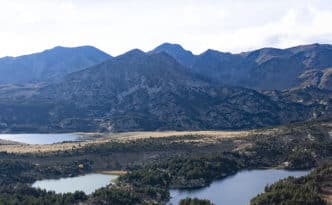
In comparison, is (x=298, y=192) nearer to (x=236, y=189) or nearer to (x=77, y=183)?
(x=236, y=189)

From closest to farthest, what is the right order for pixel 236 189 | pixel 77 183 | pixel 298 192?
pixel 298 192
pixel 236 189
pixel 77 183

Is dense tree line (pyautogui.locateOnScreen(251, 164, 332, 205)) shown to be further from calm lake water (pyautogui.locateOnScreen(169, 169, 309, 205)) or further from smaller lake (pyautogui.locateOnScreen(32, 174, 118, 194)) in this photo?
smaller lake (pyautogui.locateOnScreen(32, 174, 118, 194))

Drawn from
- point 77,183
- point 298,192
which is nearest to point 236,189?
point 298,192

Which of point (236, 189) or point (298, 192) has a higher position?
point (298, 192)

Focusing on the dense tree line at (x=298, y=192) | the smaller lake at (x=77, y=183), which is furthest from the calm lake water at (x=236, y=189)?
the smaller lake at (x=77, y=183)

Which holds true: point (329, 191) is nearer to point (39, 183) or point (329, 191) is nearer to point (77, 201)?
point (77, 201)

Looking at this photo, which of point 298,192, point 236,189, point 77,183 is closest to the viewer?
point 298,192

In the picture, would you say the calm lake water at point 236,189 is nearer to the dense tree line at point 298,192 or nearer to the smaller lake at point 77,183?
the dense tree line at point 298,192

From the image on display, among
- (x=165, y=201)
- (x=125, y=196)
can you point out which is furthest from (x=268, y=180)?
(x=125, y=196)
